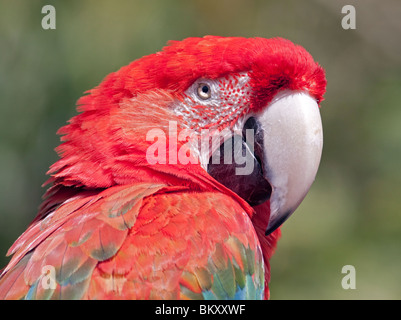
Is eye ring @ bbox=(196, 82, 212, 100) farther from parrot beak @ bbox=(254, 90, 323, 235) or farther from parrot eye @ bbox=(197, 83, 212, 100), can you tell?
parrot beak @ bbox=(254, 90, 323, 235)

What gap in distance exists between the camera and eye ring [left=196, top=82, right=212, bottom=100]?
1395mm

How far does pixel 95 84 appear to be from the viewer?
8.02 ft

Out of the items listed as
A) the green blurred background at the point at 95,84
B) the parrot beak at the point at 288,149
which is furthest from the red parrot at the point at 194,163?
the green blurred background at the point at 95,84

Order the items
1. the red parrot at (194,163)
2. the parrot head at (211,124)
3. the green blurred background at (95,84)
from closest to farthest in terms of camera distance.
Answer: the red parrot at (194,163) < the parrot head at (211,124) < the green blurred background at (95,84)

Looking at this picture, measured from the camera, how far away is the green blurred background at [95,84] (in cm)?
237

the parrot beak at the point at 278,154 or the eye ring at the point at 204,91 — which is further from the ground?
the eye ring at the point at 204,91

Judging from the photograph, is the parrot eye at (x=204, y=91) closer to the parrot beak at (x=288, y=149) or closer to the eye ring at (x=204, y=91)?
the eye ring at (x=204, y=91)

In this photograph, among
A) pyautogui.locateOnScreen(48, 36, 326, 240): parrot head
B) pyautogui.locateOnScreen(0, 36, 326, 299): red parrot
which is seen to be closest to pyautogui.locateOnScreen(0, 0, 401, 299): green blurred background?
pyautogui.locateOnScreen(0, 36, 326, 299): red parrot

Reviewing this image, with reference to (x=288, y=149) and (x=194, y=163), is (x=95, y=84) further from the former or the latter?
(x=288, y=149)

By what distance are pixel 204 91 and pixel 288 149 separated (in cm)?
30

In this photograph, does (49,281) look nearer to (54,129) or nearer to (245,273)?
(245,273)

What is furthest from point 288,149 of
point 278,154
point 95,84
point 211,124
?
point 95,84

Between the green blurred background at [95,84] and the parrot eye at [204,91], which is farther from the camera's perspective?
the green blurred background at [95,84]

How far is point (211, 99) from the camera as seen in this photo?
140 centimetres
